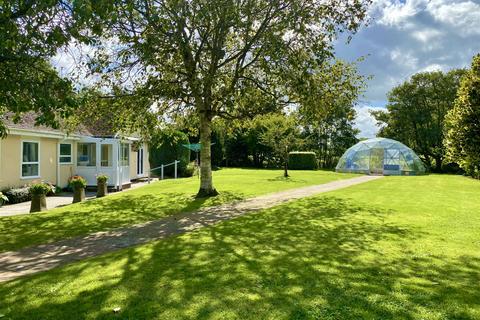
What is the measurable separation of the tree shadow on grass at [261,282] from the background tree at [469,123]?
1936 mm

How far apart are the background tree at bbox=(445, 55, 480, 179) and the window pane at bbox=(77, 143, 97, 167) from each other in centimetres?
1901

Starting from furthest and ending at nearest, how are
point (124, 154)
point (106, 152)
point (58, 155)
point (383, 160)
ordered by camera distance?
point (383, 160) < point (124, 154) < point (106, 152) < point (58, 155)

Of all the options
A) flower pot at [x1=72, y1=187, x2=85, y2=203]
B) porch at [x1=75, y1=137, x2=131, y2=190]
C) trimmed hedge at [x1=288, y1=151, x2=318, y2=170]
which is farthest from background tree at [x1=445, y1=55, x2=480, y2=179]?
trimmed hedge at [x1=288, y1=151, x2=318, y2=170]

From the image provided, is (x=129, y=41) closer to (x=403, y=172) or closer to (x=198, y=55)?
(x=198, y=55)

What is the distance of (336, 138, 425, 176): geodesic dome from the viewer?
34219 millimetres

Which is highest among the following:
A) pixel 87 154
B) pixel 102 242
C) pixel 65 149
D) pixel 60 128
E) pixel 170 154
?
pixel 60 128

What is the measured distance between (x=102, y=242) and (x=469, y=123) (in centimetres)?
793

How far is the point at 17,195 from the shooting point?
54.0ft

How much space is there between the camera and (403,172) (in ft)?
112

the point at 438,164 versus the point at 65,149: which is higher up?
the point at 65,149

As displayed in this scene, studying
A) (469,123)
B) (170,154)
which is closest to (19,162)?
(170,154)

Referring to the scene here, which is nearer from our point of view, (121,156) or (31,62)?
(31,62)

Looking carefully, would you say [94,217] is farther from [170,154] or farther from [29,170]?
[170,154]

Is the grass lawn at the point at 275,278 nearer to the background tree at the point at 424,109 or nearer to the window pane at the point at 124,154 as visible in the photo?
the window pane at the point at 124,154
